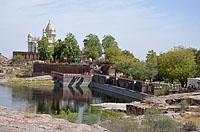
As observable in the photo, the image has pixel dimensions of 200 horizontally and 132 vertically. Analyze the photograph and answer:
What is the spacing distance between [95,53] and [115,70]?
19151 mm

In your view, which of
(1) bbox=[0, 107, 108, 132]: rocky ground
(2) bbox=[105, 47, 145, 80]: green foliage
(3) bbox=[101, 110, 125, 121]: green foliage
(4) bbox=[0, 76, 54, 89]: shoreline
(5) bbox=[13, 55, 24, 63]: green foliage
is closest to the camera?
(1) bbox=[0, 107, 108, 132]: rocky ground

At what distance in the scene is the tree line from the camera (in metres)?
78.2

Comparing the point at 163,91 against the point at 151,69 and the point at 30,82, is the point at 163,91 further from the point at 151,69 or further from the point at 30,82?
the point at 30,82

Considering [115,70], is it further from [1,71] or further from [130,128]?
[130,128]

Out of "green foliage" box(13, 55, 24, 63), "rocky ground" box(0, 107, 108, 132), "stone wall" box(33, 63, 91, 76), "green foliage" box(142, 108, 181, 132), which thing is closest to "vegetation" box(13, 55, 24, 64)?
"green foliage" box(13, 55, 24, 63)

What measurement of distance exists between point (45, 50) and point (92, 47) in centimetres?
1381

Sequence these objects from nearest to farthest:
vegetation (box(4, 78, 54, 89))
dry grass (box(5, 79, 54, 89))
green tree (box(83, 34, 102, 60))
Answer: vegetation (box(4, 78, 54, 89))
dry grass (box(5, 79, 54, 89))
green tree (box(83, 34, 102, 60))

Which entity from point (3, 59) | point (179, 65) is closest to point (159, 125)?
point (179, 65)

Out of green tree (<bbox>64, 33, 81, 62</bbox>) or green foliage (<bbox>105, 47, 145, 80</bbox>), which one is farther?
green tree (<bbox>64, 33, 81, 62</bbox>)

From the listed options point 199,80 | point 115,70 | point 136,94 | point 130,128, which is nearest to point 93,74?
point 115,70

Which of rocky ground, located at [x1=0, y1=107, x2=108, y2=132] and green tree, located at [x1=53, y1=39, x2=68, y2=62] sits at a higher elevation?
green tree, located at [x1=53, y1=39, x2=68, y2=62]

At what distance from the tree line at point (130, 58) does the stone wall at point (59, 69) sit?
300 inches

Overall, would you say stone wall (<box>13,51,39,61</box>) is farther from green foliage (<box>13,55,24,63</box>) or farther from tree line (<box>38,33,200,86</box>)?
tree line (<box>38,33,200,86</box>)

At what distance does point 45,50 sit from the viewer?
5207 inches
